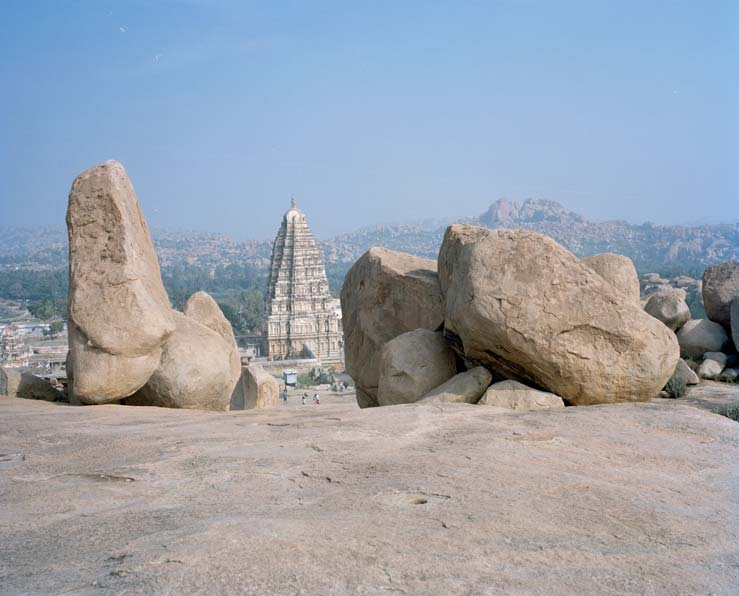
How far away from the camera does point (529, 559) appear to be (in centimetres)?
297

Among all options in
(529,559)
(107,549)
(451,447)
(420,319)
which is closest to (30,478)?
(107,549)

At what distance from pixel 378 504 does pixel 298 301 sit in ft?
248

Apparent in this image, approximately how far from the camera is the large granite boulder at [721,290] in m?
10.3

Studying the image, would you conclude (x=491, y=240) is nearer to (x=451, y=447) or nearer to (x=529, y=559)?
(x=451, y=447)

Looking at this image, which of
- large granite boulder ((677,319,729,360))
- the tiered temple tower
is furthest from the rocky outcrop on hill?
the tiered temple tower

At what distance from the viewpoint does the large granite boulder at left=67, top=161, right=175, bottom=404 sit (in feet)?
23.1

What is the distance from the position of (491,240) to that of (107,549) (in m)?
4.67

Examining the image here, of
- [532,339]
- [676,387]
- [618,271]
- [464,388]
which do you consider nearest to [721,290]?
[618,271]

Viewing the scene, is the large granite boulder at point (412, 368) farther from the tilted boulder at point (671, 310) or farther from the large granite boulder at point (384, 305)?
the tilted boulder at point (671, 310)

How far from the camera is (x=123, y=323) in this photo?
7059 millimetres

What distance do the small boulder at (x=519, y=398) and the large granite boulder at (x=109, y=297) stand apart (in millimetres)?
3074

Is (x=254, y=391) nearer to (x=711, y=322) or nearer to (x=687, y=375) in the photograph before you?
(x=687, y=375)

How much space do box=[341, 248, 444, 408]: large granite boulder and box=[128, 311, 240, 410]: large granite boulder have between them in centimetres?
176

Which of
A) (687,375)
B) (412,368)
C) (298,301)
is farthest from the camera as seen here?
(298,301)
